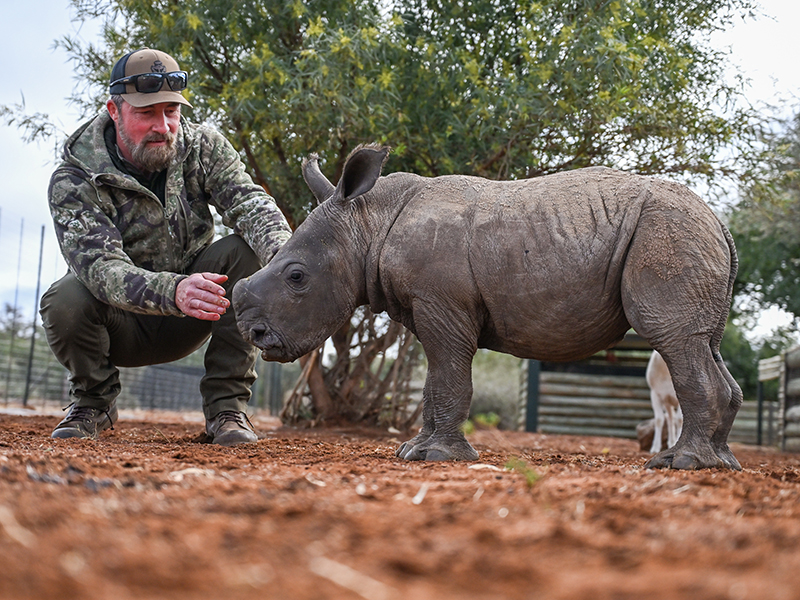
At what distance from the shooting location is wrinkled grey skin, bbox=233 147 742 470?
3232mm

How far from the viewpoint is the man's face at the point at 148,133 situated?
172 inches

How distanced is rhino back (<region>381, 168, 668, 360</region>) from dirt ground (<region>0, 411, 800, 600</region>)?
1.12 m

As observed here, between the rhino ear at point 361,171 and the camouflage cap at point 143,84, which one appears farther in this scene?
the camouflage cap at point 143,84

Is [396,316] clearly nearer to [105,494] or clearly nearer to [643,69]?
[105,494]

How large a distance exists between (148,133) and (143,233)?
56cm

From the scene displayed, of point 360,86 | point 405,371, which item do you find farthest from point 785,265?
point 360,86

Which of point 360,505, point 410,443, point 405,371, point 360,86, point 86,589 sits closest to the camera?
point 86,589

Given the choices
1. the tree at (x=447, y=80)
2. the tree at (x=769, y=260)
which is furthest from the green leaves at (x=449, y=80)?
the tree at (x=769, y=260)

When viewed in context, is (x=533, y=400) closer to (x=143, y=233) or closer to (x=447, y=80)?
(x=447, y=80)

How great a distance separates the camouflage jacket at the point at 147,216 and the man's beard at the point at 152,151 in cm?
Answer: 8

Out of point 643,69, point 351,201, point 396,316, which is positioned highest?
point 643,69

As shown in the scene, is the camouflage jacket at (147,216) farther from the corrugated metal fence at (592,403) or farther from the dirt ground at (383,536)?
the corrugated metal fence at (592,403)

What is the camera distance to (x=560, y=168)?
6746mm

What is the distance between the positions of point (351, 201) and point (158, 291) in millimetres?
1047
